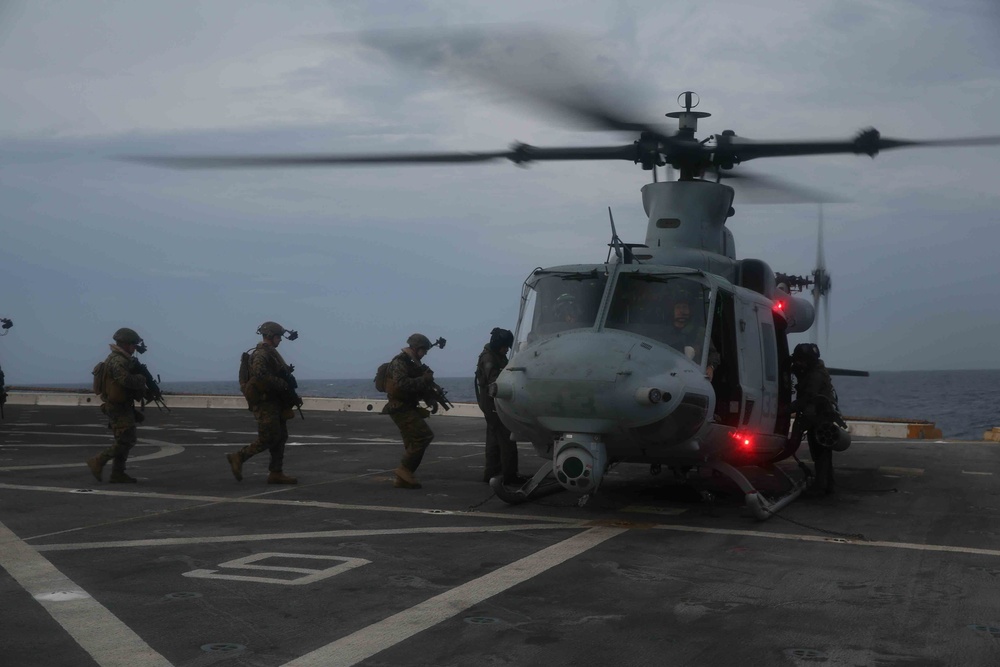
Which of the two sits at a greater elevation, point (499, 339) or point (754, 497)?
point (499, 339)

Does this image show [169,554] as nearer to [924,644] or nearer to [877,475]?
[924,644]

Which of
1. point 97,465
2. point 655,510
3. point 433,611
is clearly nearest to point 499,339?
point 655,510

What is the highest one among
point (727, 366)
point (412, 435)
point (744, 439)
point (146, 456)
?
point (727, 366)

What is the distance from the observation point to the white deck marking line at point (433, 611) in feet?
16.8

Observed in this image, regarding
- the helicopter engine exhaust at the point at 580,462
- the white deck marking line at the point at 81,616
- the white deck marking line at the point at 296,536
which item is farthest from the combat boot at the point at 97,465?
the helicopter engine exhaust at the point at 580,462

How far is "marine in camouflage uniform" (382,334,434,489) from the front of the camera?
12242mm

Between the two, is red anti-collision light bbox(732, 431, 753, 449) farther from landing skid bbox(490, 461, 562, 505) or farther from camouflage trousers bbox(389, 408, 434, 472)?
camouflage trousers bbox(389, 408, 434, 472)

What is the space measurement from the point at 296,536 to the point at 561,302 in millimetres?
3688

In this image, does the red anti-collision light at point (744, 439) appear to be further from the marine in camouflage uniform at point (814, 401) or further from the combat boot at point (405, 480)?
the combat boot at point (405, 480)

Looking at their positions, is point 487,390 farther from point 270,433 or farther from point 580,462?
point 580,462

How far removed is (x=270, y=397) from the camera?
12867 mm

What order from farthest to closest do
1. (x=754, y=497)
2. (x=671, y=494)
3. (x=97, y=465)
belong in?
(x=97, y=465) < (x=671, y=494) < (x=754, y=497)

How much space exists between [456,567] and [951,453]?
1439cm

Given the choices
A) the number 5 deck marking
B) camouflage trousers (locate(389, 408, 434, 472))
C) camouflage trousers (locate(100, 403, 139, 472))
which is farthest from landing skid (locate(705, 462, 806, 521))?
camouflage trousers (locate(100, 403, 139, 472))
